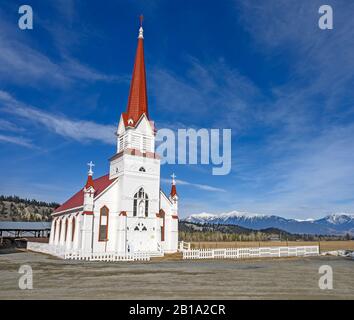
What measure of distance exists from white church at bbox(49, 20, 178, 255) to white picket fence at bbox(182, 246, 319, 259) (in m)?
3.70

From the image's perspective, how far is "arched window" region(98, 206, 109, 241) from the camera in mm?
32875

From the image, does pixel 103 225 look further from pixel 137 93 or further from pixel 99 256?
pixel 137 93

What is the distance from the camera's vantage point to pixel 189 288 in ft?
41.8

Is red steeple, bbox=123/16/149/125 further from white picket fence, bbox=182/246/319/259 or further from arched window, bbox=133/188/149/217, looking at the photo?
white picket fence, bbox=182/246/319/259

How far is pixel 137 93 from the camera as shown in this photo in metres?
36.8

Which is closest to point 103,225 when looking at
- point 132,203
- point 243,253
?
point 132,203

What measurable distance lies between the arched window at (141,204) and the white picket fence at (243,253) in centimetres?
592

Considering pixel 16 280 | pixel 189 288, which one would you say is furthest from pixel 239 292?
pixel 16 280

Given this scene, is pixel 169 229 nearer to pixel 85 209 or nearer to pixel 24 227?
pixel 85 209

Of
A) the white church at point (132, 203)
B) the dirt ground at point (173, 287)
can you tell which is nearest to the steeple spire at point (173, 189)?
the white church at point (132, 203)

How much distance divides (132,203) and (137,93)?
11772 millimetres

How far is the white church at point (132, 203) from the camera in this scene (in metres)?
32.7
